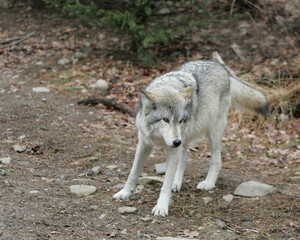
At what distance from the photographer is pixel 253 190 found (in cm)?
536

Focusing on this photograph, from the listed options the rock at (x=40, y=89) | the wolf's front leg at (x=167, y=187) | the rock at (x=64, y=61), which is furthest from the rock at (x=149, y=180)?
the rock at (x=64, y=61)

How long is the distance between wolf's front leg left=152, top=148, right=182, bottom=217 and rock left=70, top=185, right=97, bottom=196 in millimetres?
881

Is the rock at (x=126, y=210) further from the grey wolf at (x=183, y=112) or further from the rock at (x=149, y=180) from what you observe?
the rock at (x=149, y=180)

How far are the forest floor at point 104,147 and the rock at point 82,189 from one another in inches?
3.2

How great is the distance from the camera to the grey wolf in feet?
14.6

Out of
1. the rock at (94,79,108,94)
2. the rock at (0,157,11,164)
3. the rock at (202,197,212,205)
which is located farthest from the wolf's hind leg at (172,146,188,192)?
the rock at (94,79,108,94)

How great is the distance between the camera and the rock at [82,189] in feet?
16.4

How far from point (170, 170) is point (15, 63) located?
26.1 feet

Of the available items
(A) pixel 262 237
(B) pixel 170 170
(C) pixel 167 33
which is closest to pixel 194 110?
(B) pixel 170 170

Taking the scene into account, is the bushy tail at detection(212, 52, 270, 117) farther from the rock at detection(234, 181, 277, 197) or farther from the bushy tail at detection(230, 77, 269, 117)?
the rock at detection(234, 181, 277, 197)

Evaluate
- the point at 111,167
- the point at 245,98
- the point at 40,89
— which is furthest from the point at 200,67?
the point at 40,89

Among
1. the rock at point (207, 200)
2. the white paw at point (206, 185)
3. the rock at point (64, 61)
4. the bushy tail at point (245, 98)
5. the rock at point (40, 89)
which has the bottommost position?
the rock at point (40, 89)

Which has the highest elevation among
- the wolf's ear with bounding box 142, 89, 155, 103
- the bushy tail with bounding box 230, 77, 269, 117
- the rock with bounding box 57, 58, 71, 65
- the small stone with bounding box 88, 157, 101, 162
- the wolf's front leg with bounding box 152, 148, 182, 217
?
the wolf's ear with bounding box 142, 89, 155, 103

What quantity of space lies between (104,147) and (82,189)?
69.7 inches
